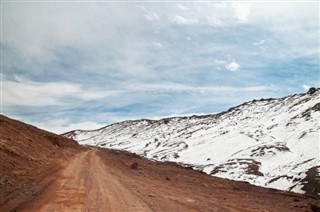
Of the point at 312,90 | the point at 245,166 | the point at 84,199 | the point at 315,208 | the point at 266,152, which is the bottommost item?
the point at 84,199

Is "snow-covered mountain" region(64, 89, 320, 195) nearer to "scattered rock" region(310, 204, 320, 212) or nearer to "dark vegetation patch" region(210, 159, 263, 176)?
"dark vegetation patch" region(210, 159, 263, 176)

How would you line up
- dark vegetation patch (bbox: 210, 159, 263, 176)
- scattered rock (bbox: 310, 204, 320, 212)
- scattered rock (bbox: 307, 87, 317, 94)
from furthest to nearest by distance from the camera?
1. scattered rock (bbox: 307, 87, 317, 94)
2. dark vegetation patch (bbox: 210, 159, 263, 176)
3. scattered rock (bbox: 310, 204, 320, 212)

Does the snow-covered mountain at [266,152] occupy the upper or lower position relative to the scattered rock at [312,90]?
lower

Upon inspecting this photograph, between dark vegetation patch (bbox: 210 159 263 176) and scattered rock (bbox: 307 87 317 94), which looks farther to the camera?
scattered rock (bbox: 307 87 317 94)

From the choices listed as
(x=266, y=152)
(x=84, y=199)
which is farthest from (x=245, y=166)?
(x=84, y=199)

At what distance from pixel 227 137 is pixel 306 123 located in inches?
1204

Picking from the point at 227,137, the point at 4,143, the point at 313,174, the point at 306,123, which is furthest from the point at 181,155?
the point at 4,143

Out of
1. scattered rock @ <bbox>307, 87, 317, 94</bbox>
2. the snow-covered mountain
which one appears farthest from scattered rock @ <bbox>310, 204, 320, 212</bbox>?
scattered rock @ <bbox>307, 87, 317, 94</bbox>

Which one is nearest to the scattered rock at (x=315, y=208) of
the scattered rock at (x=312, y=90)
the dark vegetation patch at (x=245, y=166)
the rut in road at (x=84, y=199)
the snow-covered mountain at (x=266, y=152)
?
the rut in road at (x=84, y=199)

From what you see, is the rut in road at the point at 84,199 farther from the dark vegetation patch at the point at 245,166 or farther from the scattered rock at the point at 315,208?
the dark vegetation patch at the point at 245,166

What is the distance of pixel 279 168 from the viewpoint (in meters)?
76.6

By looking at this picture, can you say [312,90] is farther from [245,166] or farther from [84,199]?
[84,199]

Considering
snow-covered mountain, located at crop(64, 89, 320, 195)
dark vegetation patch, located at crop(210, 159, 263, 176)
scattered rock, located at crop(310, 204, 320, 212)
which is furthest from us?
dark vegetation patch, located at crop(210, 159, 263, 176)

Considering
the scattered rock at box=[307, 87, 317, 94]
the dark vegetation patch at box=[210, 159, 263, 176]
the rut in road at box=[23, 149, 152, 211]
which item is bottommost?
the rut in road at box=[23, 149, 152, 211]
